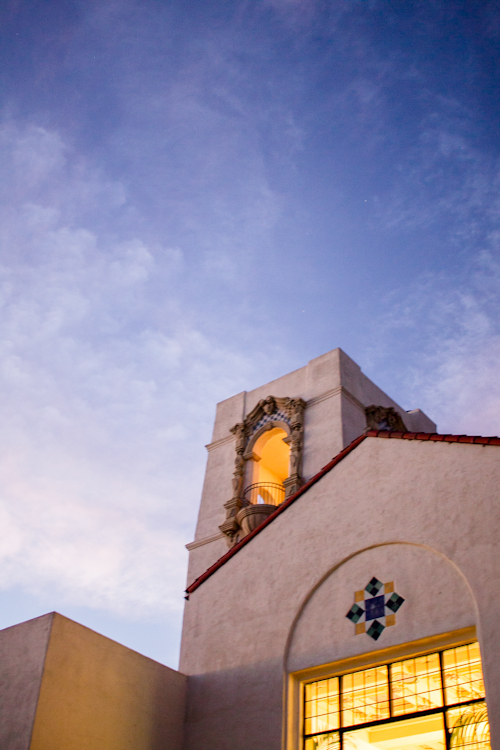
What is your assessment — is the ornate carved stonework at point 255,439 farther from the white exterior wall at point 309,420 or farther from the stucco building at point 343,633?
the stucco building at point 343,633

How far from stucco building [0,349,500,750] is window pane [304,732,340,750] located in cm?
2

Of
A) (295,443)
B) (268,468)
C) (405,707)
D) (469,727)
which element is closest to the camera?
(469,727)

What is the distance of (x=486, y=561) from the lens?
37.0ft

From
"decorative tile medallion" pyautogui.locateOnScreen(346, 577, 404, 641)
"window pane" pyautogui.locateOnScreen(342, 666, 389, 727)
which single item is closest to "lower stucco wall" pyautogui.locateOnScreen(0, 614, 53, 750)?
"window pane" pyautogui.locateOnScreen(342, 666, 389, 727)

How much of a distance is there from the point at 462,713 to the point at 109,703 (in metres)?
5.44

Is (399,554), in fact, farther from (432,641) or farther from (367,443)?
(367,443)

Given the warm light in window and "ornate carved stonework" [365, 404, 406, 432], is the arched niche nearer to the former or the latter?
the warm light in window

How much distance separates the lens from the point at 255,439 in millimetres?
29953

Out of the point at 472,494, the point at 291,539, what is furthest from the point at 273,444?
the point at 472,494

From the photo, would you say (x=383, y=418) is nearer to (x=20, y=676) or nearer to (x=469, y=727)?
(x=469, y=727)

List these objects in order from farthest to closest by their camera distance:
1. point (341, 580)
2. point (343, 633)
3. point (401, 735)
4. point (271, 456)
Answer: point (271, 456) → point (341, 580) → point (343, 633) → point (401, 735)

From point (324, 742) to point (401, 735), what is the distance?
117 cm

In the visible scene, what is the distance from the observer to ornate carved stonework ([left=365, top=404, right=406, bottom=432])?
29.4 meters

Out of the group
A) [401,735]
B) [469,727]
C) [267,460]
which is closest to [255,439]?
[267,460]
